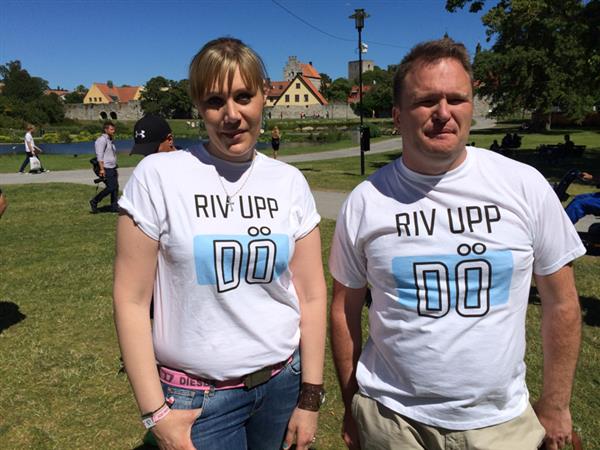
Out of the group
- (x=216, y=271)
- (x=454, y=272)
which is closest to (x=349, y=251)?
(x=454, y=272)

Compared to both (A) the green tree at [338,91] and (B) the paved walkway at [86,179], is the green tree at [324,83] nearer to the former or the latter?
(A) the green tree at [338,91]

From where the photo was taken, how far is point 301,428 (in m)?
1.92

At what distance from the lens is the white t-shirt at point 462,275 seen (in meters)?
1.70

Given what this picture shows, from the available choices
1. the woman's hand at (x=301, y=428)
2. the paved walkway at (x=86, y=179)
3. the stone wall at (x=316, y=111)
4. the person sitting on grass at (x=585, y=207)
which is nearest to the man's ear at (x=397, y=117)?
the woman's hand at (x=301, y=428)

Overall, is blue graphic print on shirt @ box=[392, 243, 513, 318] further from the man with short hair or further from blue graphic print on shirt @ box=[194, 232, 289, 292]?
blue graphic print on shirt @ box=[194, 232, 289, 292]

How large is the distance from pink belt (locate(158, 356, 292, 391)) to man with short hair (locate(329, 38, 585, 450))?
427 mm

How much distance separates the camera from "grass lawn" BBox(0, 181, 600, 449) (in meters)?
3.58

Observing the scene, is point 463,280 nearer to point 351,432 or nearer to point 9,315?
point 351,432

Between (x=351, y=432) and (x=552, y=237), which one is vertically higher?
(x=552, y=237)

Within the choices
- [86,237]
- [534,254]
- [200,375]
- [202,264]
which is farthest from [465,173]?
[86,237]

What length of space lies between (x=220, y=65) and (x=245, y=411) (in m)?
1.21

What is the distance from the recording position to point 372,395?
73.3 inches

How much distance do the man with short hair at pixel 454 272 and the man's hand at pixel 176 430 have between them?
661mm

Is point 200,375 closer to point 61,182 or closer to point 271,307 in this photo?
point 271,307
